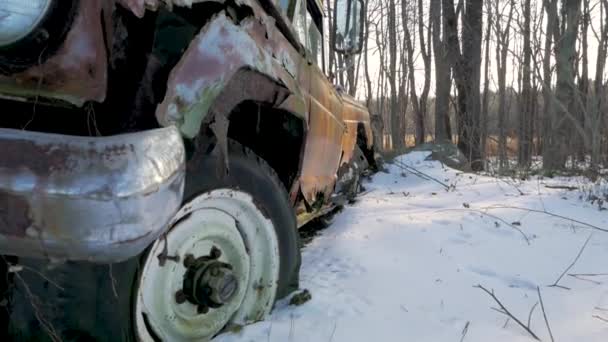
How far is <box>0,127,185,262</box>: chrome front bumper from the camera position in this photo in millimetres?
1056

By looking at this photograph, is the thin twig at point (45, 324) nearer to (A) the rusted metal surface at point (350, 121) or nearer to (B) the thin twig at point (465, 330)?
(B) the thin twig at point (465, 330)

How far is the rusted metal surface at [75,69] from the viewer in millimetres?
1192

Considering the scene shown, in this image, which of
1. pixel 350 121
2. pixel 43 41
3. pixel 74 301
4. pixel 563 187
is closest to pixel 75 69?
pixel 43 41

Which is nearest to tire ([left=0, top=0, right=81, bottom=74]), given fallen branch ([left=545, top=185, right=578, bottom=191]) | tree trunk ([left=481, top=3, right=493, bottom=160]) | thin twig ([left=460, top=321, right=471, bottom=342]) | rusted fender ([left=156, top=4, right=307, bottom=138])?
rusted fender ([left=156, top=4, right=307, bottom=138])

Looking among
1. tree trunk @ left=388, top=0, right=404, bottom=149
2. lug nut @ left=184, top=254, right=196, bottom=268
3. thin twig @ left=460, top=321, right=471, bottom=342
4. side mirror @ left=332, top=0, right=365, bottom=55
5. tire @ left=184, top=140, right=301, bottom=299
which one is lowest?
thin twig @ left=460, top=321, right=471, bottom=342

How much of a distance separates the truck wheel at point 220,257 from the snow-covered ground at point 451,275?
0.40ft

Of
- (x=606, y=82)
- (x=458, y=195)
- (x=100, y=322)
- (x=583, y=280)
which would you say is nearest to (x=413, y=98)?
(x=606, y=82)

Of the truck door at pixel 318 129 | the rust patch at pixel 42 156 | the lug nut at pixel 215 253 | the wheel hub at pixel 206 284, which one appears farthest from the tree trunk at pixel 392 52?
the rust patch at pixel 42 156

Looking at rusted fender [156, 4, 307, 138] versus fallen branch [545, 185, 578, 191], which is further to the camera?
fallen branch [545, 185, 578, 191]

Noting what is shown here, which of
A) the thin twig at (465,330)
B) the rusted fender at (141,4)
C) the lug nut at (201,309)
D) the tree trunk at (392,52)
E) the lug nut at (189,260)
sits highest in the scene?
the tree trunk at (392,52)

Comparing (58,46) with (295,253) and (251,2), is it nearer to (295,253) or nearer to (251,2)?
(251,2)

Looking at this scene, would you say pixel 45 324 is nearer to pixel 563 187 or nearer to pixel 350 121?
pixel 350 121

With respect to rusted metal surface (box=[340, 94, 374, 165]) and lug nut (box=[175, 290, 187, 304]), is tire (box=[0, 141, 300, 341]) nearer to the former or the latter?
lug nut (box=[175, 290, 187, 304])

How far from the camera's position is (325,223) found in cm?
434
